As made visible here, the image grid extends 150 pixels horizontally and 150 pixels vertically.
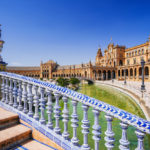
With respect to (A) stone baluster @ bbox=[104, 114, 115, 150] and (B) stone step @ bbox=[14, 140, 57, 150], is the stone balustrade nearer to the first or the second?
(A) stone baluster @ bbox=[104, 114, 115, 150]

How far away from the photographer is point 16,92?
3732mm

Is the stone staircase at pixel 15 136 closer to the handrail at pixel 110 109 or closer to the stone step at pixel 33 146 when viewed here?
the stone step at pixel 33 146

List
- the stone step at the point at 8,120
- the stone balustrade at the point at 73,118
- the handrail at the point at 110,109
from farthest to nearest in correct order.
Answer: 1. the stone step at the point at 8,120
2. the stone balustrade at the point at 73,118
3. the handrail at the point at 110,109

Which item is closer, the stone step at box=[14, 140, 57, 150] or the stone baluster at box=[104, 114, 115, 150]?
the stone baluster at box=[104, 114, 115, 150]

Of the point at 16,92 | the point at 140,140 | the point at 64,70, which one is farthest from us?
the point at 64,70

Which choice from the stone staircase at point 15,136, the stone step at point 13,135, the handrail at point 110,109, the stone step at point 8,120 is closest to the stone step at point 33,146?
the stone staircase at point 15,136

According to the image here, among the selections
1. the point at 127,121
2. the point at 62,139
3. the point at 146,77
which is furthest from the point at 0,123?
the point at 146,77

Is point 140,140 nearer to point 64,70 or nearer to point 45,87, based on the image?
point 45,87

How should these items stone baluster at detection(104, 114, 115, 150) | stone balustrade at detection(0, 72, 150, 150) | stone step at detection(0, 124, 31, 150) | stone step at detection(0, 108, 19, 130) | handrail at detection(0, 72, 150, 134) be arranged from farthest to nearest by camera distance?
stone step at detection(0, 108, 19, 130), stone step at detection(0, 124, 31, 150), stone baluster at detection(104, 114, 115, 150), stone balustrade at detection(0, 72, 150, 150), handrail at detection(0, 72, 150, 134)

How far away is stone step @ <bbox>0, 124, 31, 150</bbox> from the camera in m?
2.60

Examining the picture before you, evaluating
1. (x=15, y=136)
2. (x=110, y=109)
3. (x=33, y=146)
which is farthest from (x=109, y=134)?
(x=15, y=136)

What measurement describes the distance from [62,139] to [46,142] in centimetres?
48

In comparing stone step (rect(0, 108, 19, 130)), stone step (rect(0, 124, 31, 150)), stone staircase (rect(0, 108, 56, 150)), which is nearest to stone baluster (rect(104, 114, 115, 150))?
stone staircase (rect(0, 108, 56, 150))

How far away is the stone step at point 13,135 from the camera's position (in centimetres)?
260
